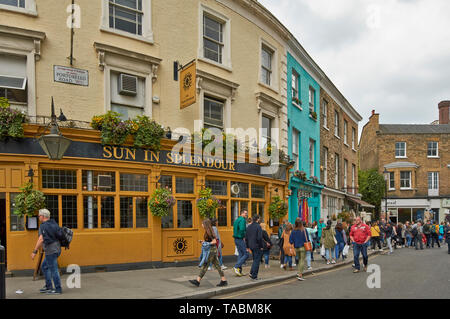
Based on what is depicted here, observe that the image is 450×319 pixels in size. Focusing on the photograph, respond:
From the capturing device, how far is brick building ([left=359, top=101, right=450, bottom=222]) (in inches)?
1661

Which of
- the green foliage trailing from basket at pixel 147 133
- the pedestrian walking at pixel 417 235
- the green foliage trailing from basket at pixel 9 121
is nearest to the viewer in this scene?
the green foliage trailing from basket at pixel 9 121

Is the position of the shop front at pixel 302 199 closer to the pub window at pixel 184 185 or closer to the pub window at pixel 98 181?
the pub window at pixel 184 185

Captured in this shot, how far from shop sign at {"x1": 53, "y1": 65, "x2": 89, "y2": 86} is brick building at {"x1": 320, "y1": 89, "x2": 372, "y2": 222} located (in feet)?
54.5

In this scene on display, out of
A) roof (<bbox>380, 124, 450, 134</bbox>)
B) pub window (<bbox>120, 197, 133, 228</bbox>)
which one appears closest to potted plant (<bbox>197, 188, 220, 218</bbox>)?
pub window (<bbox>120, 197, 133, 228</bbox>)

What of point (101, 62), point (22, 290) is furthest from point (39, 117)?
point (22, 290)

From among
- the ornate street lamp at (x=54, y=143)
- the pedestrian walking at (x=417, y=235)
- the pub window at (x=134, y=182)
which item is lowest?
the pedestrian walking at (x=417, y=235)

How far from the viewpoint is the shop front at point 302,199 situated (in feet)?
66.5

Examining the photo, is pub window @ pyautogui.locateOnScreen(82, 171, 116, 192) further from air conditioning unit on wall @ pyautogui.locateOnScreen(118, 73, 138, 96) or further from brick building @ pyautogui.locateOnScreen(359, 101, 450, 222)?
brick building @ pyautogui.locateOnScreen(359, 101, 450, 222)

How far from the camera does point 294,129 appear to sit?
2147 cm

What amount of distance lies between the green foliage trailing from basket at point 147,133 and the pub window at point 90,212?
2.04 m

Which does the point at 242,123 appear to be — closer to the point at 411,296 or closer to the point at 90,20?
the point at 90,20

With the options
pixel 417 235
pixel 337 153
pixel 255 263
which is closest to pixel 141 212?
pixel 255 263

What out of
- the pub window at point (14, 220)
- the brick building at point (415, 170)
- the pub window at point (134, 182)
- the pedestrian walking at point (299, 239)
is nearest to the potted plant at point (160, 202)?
the pub window at point (134, 182)
